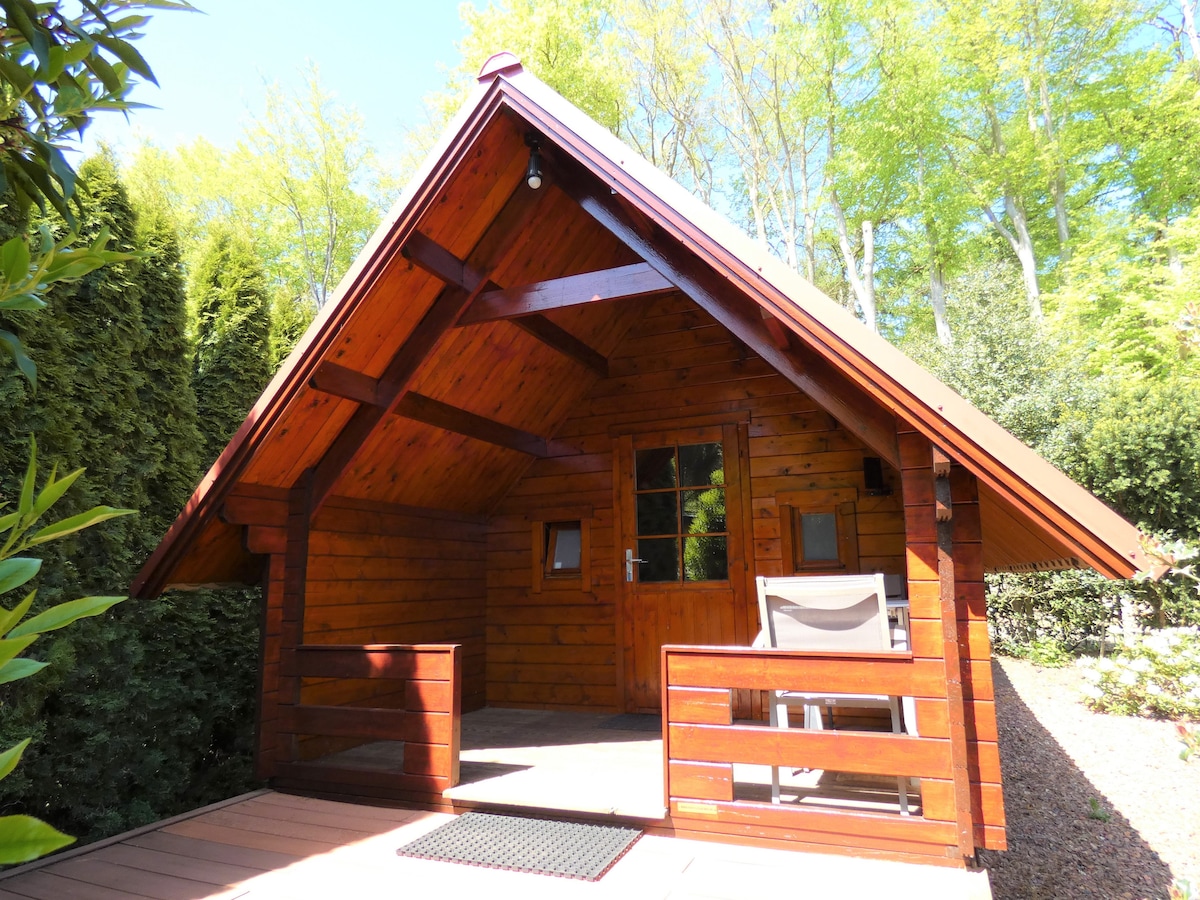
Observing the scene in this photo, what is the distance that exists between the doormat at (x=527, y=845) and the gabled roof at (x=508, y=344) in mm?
1998

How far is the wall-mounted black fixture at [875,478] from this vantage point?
5047 mm

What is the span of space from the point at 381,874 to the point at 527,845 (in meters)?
0.59

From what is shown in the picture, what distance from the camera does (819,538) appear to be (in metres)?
5.34

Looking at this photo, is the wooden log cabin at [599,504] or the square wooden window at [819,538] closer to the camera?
the wooden log cabin at [599,504]

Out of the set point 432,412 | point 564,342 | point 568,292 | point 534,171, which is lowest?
point 432,412

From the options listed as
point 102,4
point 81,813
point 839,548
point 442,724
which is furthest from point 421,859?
point 839,548

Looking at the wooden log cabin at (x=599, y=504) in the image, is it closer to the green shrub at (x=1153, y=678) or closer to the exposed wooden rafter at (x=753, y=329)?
the exposed wooden rafter at (x=753, y=329)

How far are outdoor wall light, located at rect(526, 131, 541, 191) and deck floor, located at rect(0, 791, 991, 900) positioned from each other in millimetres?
3105

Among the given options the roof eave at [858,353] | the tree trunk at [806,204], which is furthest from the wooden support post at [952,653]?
the tree trunk at [806,204]

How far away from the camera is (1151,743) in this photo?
6105 mm

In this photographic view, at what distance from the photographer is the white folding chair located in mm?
3350

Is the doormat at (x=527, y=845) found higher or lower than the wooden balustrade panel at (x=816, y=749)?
lower

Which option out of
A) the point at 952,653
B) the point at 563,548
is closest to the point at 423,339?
the point at 563,548

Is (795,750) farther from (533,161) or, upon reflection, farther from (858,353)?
A: (533,161)
